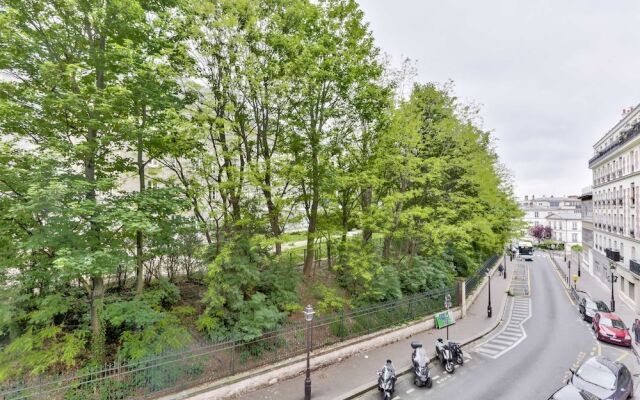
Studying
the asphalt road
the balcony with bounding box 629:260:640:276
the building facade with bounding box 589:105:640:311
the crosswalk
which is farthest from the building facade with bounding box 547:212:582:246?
the crosswalk

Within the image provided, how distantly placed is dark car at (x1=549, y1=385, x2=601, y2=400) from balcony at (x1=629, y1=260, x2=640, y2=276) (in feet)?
87.2

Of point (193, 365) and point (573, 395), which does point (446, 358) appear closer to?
point (573, 395)

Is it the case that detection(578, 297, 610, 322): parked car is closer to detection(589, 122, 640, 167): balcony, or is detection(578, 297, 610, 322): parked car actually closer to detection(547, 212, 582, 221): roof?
detection(589, 122, 640, 167): balcony

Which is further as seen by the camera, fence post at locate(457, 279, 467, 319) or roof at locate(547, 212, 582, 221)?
roof at locate(547, 212, 582, 221)

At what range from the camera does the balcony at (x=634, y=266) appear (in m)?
28.6

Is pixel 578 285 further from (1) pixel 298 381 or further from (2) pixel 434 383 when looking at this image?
(1) pixel 298 381

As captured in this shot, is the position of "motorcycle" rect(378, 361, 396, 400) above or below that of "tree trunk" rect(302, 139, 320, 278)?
below

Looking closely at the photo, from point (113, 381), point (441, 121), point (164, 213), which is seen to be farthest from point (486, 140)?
point (113, 381)

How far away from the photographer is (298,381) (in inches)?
495

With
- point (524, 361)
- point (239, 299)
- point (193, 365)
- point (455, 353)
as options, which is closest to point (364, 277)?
point (455, 353)

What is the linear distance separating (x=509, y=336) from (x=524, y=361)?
4.65m

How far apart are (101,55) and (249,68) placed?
5.42m

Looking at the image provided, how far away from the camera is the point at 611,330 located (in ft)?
63.8

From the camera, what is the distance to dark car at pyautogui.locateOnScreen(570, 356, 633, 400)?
1139 cm
